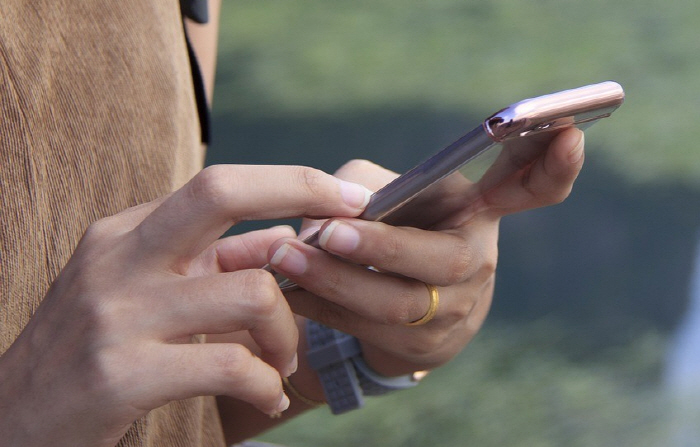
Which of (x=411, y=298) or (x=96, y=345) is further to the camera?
(x=411, y=298)

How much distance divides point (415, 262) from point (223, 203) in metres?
0.17

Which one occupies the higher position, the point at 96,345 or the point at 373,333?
the point at 96,345

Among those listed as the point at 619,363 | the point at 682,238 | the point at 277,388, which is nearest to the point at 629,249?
the point at 682,238

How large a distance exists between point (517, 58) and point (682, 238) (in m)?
0.71

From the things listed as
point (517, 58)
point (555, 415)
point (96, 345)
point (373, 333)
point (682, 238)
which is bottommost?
point (555, 415)

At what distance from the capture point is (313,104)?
2.17 meters

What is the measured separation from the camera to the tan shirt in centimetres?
61

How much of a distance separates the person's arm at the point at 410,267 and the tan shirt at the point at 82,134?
174mm

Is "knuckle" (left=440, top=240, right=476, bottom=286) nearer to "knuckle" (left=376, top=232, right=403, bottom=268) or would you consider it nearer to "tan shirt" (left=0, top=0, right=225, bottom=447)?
"knuckle" (left=376, top=232, right=403, bottom=268)

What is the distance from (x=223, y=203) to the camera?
0.49m

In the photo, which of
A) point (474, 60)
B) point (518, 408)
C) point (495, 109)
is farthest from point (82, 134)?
point (474, 60)

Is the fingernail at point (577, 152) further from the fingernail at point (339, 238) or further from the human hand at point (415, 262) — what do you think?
the fingernail at point (339, 238)

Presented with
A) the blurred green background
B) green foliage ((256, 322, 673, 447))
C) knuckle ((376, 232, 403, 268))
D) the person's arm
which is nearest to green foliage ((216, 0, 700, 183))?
the blurred green background

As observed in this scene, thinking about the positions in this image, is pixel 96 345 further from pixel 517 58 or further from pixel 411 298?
pixel 517 58
